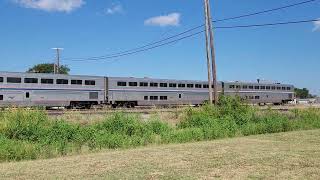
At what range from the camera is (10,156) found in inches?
517

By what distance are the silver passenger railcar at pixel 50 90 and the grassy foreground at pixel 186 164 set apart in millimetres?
30841

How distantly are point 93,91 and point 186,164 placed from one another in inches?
1601

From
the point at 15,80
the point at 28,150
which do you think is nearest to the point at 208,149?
the point at 28,150

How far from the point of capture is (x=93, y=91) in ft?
169

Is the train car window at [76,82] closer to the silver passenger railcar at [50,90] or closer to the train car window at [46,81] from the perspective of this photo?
the silver passenger railcar at [50,90]

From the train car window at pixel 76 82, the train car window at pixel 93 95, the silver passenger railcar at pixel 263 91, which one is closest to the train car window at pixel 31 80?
the train car window at pixel 76 82

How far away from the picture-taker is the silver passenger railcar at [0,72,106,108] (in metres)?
44.2

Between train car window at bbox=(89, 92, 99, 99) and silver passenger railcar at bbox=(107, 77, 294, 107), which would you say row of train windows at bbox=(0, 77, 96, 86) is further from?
silver passenger railcar at bbox=(107, 77, 294, 107)

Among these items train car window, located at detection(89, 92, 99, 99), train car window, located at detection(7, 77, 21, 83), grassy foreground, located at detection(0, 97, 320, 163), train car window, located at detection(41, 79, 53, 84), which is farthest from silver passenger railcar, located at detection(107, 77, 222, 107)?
grassy foreground, located at detection(0, 97, 320, 163)

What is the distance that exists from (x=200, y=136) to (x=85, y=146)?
4.73 metres

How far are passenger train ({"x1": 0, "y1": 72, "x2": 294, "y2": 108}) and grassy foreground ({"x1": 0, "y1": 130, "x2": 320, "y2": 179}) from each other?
22.6m

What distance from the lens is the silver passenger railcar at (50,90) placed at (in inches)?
1742

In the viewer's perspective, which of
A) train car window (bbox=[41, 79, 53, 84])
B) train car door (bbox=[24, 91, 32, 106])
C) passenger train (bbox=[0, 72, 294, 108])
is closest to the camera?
passenger train (bbox=[0, 72, 294, 108])

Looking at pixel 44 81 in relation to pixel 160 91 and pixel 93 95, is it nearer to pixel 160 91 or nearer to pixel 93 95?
pixel 93 95
